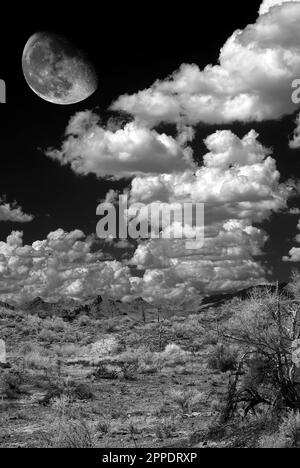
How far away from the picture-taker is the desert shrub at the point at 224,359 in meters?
32.0

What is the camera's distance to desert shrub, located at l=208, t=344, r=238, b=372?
31969 mm

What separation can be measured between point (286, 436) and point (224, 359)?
20902 millimetres

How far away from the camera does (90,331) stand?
64188 millimetres

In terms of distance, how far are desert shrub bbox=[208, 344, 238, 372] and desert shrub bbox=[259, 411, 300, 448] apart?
19952mm

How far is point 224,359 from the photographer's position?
3222 centimetres

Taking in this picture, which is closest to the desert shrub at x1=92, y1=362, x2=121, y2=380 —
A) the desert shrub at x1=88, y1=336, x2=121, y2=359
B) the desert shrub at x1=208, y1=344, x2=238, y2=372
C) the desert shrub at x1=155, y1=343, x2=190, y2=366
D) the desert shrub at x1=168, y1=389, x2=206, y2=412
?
the desert shrub at x1=155, y1=343, x2=190, y2=366

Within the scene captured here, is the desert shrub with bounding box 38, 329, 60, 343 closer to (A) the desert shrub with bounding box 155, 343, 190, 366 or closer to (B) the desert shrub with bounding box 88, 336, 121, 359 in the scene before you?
(B) the desert shrub with bounding box 88, 336, 121, 359

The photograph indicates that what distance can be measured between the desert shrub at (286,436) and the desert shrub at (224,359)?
19952 mm

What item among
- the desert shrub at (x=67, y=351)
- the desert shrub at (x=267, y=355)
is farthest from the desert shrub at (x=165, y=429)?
the desert shrub at (x=67, y=351)

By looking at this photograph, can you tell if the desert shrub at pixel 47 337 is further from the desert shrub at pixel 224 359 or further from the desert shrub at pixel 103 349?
the desert shrub at pixel 224 359

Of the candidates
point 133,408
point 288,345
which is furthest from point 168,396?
point 288,345

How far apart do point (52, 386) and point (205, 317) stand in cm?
5429

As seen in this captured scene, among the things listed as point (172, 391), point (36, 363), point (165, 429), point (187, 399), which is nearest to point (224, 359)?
point (172, 391)
